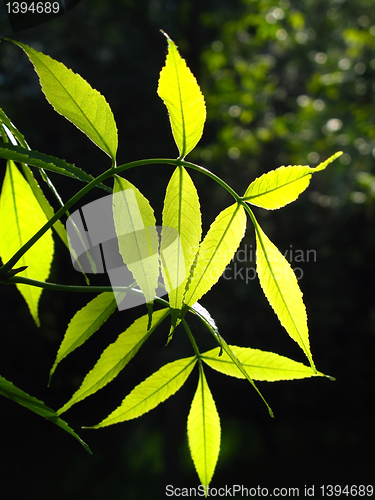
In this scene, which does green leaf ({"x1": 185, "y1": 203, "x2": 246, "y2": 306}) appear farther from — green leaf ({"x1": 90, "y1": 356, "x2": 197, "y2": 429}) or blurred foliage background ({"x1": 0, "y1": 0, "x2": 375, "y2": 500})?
blurred foliage background ({"x1": 0, "y1": 0, "x2": 375, "y2": 500})

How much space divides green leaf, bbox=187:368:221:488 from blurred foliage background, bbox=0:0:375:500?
9.16 feet

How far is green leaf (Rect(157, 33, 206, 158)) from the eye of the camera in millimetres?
210

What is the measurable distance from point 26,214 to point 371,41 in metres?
2.81

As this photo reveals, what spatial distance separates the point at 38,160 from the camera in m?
0.22

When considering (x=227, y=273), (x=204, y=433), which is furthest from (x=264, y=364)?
(x=227, y=273)

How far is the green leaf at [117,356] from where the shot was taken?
0.95ft

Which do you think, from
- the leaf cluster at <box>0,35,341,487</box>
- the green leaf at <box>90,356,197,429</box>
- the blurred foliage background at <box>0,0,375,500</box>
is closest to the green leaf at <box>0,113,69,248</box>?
the leaf cluster at <box>0,35,341,487</box>

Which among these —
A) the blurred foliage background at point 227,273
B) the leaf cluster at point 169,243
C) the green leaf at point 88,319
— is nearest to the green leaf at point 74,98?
the leaf cluster at point 169,243

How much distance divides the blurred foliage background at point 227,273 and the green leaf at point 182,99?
2.85 m

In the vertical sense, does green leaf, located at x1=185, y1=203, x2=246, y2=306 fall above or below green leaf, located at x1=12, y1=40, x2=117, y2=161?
below

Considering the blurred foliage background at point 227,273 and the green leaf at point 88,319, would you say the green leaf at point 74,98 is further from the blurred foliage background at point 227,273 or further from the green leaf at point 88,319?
the blurred foliage background at point 227,273

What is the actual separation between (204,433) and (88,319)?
13 centimetres

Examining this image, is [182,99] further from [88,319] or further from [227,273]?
[227,273]

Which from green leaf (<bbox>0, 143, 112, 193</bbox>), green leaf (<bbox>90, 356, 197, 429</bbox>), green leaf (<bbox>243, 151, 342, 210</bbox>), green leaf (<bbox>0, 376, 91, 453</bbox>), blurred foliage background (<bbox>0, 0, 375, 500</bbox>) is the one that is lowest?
green leaf (<bbox>0, 376, 91, 453</bbox>)
